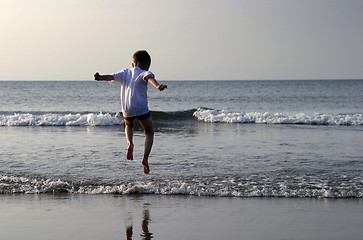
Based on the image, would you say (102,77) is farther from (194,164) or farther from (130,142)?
(194,164)

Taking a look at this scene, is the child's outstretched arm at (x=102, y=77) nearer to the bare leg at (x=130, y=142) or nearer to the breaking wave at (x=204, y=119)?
the bare leg at (x=130, y=142)

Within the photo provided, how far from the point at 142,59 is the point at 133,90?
50 cm

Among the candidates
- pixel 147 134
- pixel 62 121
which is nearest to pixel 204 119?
pixel 62 121

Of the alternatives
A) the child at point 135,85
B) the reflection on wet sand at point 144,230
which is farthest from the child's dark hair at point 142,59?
the reflection on wet sand at point 144,230

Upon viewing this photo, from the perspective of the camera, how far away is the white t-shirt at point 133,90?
6.54 metres

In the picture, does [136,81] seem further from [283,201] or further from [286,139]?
[286,139]

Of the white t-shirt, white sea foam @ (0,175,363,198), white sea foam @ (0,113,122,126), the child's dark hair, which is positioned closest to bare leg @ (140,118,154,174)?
the white t-shirt

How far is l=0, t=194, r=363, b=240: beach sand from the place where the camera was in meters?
5.95

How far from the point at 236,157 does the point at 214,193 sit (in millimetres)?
3846

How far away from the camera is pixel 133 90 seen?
653cm

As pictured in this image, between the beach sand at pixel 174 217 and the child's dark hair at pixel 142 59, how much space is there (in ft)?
7.30

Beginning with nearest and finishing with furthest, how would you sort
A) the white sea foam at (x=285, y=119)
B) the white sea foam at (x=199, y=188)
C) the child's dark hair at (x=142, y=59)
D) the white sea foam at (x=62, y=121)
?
the child's dark hair at (x=142, y=59) → the white sea foam at (x=199, y=188) → the white sea foam at (x=62, y=121) → the white sea foam at (x=285, y=119)

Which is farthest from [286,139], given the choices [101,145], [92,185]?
[92,185]

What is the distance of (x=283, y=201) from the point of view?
310 inches
